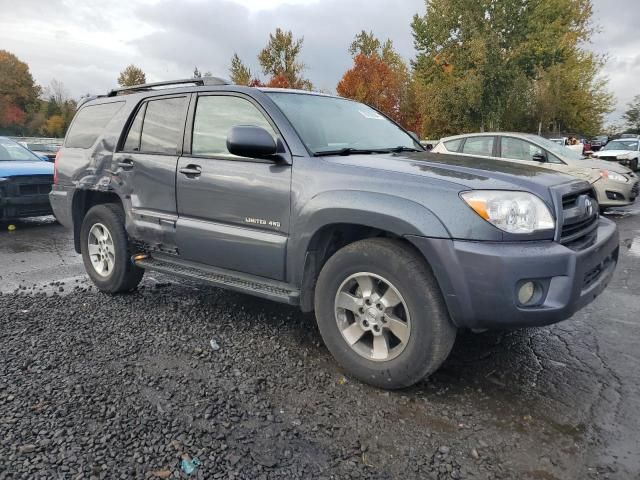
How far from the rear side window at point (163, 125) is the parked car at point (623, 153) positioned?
58.3 feet

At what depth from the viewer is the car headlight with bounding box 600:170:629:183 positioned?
32.0 feet

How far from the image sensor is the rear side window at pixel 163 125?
4.15m

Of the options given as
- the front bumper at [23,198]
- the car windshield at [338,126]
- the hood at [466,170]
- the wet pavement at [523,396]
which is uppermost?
the car windshield at [338,126]

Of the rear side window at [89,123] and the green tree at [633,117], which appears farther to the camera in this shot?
the green tree at [633,117]

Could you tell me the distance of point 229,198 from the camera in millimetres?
3619

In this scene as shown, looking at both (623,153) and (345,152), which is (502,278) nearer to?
(345,152)

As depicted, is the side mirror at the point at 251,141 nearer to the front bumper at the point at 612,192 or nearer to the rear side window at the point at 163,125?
the rear side window at the point at 163,125

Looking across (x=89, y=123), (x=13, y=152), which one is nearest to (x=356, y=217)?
(x=89, y=123)

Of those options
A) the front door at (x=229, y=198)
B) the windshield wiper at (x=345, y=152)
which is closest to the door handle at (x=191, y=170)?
the front door at (x=229, y=198)

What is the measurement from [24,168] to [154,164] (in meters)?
5.65

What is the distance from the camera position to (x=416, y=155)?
3.65m

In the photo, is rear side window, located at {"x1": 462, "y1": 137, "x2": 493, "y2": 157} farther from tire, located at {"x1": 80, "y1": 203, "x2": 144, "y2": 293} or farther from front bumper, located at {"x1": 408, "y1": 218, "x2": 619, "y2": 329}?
front bumper, located at {"x1": 408, "y1": 218, "x2": 619, "y2": 329}

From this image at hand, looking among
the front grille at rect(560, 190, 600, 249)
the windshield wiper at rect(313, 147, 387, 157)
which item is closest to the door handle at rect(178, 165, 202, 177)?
the windshield wiper at rect(313, 147, 387, 157)

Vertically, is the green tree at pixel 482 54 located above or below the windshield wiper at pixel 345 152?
above
